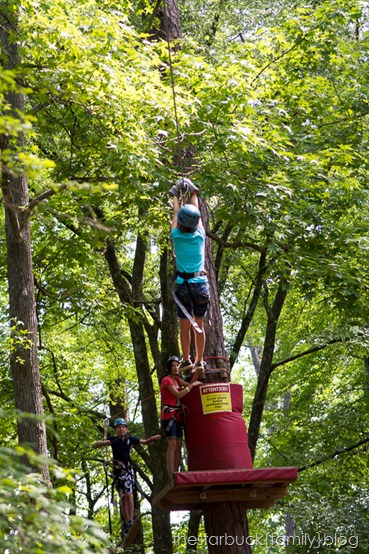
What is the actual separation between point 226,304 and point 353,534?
5222 mm

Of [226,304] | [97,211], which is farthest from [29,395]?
[226,304]

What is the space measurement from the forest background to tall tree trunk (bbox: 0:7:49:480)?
0.03 m

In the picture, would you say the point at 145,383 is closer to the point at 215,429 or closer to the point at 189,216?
the point at 215,429

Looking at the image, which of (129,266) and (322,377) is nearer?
(322,377)

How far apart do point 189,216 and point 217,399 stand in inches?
76.4

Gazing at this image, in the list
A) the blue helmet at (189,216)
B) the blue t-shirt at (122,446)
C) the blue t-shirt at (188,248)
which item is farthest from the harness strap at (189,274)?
the blue t-shirt at (122,446)

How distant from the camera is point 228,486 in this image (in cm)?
823

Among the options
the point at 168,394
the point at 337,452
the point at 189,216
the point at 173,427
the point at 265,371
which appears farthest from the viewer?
the point at 337,452

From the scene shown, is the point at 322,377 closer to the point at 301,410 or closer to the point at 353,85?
the point at 301,410

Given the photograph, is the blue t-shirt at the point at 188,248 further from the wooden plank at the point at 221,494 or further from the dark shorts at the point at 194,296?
the wooden plank at the point at 221,494

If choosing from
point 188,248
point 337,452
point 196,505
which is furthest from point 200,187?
point 337,452

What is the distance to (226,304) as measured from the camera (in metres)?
17.0

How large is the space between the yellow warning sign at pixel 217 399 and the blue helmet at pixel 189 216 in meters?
1.73

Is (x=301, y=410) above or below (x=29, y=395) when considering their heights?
above
